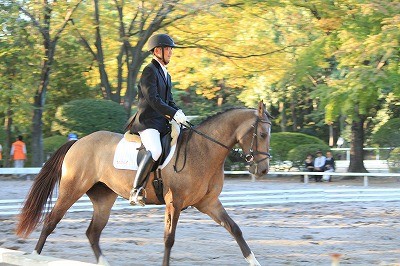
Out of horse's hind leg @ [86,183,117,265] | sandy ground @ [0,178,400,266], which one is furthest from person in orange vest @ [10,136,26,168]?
horse's hind leg @ [86,183,117,265]

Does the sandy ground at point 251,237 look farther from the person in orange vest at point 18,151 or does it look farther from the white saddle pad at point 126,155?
the person in orange vest at point 18,151

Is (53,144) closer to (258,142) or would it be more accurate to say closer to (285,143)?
(285,143)

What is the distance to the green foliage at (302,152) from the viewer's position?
2973cm

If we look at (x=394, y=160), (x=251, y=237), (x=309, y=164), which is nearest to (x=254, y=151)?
(x=251, y=237)

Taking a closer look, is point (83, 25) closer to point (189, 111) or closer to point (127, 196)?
point (189, 111)

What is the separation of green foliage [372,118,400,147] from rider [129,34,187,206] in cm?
2223

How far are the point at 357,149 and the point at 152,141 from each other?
908 inches

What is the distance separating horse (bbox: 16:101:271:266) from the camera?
343 inches

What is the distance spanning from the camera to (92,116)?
28.6 meters

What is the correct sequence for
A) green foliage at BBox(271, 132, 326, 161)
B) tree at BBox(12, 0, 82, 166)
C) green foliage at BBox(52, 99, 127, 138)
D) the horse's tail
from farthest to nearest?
green foliage at BBox(271, 132, 326, 161), green foliage at BBox(52, 99, 127, 138), tree at BBox(12, 0, 82, 166), the horse's tail

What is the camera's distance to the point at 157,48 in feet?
30.2

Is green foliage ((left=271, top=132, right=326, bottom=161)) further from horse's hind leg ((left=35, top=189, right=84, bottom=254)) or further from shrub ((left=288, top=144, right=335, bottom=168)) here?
horse's hind leg ((left=35, top=189, right=84, bottom=254))

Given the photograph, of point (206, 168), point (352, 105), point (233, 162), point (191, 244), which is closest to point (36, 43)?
point (233, 162)

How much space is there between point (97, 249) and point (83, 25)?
2100cm
